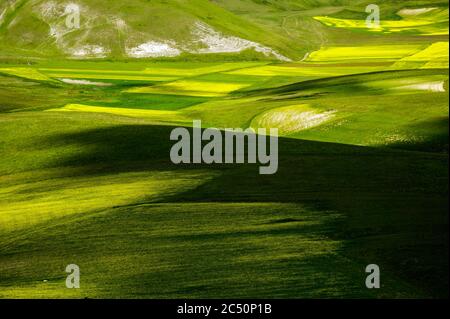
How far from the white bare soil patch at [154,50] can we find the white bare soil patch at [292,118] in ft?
234

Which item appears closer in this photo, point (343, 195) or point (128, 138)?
point (343, 195)

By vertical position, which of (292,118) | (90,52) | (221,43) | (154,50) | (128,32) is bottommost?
(292,118)

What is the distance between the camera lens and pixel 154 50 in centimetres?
A: 12438

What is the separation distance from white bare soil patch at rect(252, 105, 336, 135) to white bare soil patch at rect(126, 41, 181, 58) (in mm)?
71358

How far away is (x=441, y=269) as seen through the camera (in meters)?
19.0

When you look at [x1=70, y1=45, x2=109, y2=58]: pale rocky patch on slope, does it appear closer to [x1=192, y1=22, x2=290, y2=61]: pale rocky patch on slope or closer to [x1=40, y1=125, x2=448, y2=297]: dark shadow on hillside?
[x1=192, y1=22, x2=290, y2=61]: pale rocky patch on slope

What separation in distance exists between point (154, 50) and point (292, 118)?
7753 cm

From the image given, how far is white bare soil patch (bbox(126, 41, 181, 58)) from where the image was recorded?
123 metres

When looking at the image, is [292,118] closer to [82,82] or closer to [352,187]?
[352,187]

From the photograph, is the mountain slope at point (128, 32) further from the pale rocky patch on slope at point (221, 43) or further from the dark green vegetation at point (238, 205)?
the dark green vegetation at point (238, 205)

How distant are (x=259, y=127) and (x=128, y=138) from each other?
14.2 m

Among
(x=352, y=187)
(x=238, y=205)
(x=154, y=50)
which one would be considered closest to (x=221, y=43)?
(x=154, y=50)
